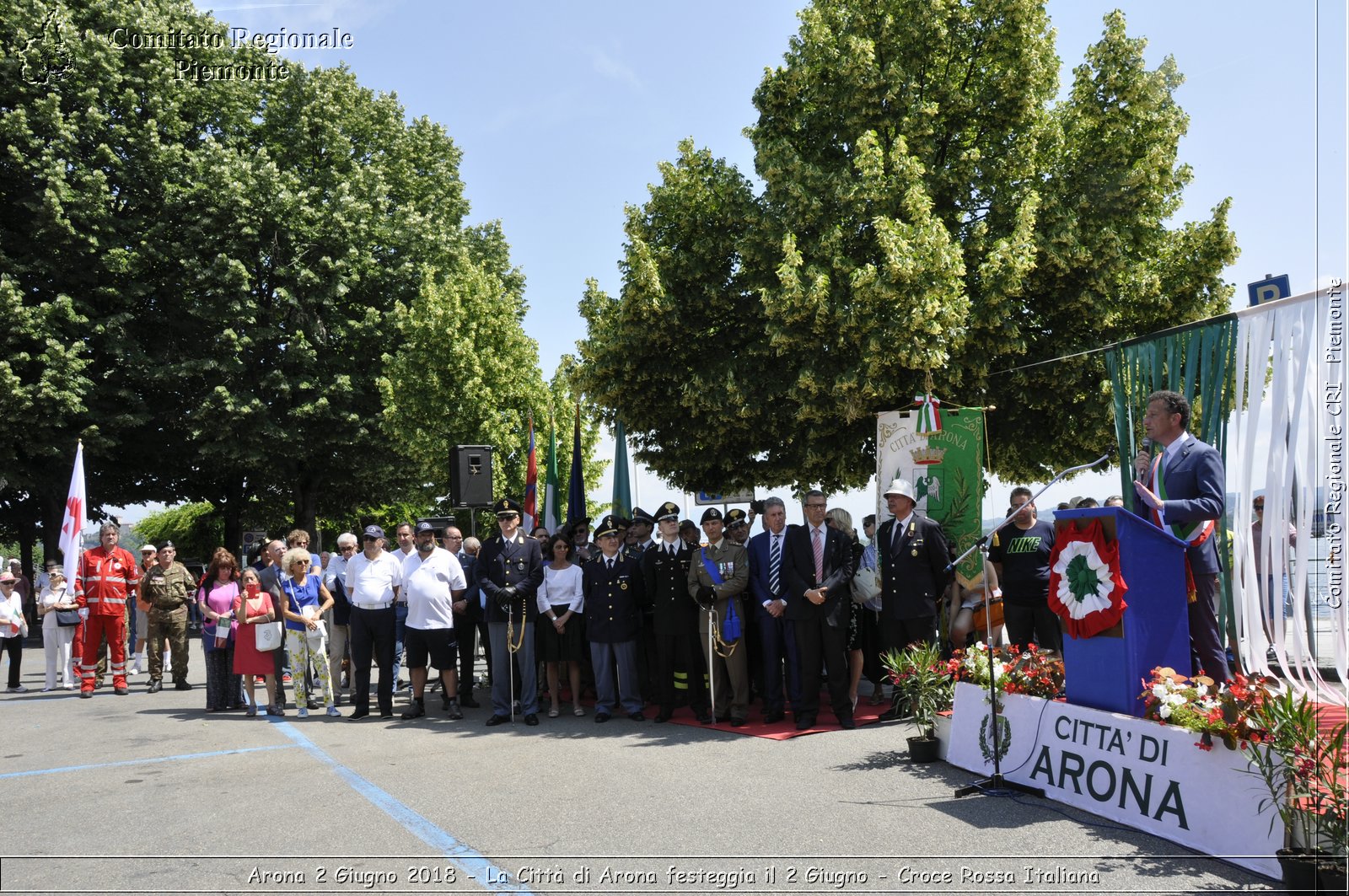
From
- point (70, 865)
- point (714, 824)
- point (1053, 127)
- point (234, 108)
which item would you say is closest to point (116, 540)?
point (70, 865)

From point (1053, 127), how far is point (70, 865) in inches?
620

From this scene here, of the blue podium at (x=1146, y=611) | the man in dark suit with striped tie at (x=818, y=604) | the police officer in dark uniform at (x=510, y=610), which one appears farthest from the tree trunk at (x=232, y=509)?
the blue podium at (x=1146, y=611)

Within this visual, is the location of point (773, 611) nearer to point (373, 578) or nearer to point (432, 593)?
point (432, 593)

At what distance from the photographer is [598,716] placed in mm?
9688

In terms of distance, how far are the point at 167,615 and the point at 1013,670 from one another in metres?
11.2

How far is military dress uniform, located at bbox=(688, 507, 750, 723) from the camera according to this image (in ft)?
30.5

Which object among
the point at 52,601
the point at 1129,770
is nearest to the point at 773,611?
the point at 1129,770

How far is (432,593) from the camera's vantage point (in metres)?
10.2

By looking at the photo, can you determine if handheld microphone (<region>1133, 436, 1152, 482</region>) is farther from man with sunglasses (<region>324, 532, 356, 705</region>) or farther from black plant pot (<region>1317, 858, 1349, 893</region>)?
man with sunglasses (<region>324, 532, 356, 705</region>)

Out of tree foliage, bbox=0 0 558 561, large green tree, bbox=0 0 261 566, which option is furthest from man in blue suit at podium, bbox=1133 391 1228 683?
large green tree, bbox=0 0 261 566

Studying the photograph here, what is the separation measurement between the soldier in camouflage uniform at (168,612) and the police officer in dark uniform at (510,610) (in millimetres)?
5623

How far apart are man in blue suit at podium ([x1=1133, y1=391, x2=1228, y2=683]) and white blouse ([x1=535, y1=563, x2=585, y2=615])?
5.61 meters

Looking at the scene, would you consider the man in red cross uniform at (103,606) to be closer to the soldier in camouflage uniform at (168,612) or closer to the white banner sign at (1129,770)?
the soldier in camouflage uniform at (168,612)

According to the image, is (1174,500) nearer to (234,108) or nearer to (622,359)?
(622,359)
